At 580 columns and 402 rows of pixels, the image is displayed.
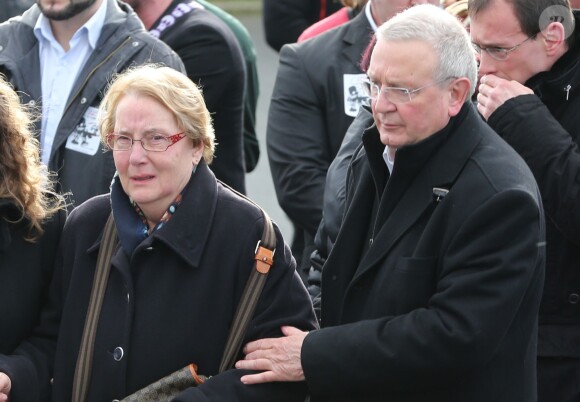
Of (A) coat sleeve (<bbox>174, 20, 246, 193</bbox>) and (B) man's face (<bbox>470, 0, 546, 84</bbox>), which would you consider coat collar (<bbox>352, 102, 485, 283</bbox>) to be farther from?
(A) coat sleeve (<bbox>174, 20, 246, 193</bbox>)

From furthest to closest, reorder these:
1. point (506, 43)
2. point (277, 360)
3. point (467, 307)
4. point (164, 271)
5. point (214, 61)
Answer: point (214, 61), point (506, 43), point (164, 271), point (277, 360), point (467, 307)

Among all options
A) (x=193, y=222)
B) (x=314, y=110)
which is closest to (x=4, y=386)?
(x=193, y=222)

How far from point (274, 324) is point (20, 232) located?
0.84m

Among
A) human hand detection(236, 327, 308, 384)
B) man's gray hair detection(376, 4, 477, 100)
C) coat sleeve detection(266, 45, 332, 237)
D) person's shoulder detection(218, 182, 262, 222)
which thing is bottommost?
coat sleeve detection(266, 45, 332, 237)

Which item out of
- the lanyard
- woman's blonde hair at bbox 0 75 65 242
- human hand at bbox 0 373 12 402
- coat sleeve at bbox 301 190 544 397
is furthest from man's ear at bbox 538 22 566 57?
the lanyard

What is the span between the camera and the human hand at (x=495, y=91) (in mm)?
4133

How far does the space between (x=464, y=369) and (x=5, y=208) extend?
1.47m

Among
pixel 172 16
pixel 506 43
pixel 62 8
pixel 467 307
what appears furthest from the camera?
pixel 172 16

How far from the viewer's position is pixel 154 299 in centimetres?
387

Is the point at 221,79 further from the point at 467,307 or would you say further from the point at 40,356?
the point at 467,307

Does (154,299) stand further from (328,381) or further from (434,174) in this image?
(434,174)

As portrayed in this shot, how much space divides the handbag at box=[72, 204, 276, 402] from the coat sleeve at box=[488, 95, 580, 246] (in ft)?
2.72

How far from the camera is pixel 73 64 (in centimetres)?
534

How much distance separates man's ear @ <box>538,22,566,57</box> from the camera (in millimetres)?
4129
